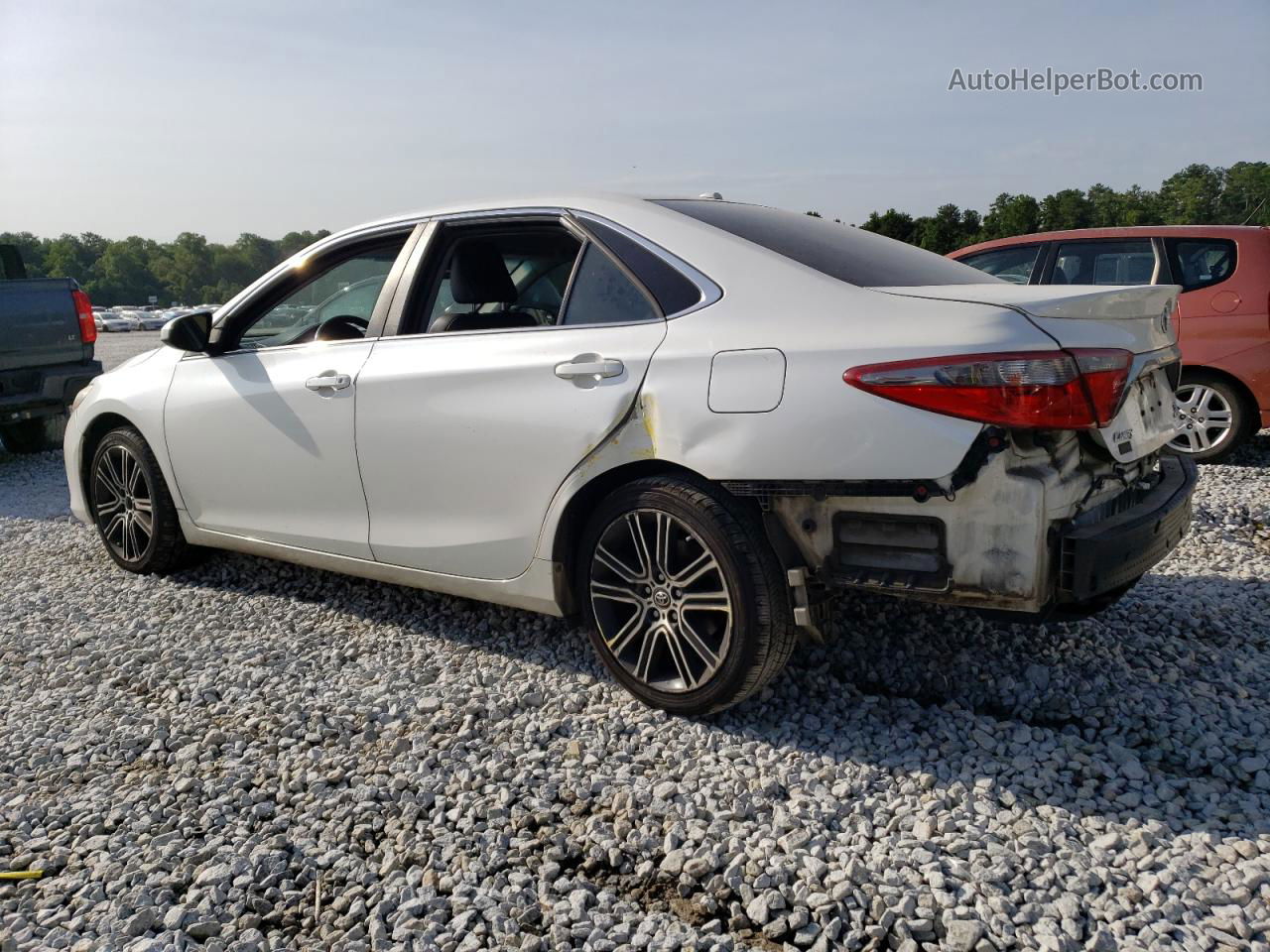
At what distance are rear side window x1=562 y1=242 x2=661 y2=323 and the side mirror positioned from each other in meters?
1.97

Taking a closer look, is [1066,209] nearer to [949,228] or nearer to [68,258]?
[949,228]

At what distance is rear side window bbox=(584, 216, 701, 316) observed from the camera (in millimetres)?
3117

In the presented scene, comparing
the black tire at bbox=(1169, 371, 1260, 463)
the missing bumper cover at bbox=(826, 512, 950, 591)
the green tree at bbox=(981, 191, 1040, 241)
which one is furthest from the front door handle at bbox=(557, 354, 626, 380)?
the green tree at bbox=(981, 191, 1040, 241)

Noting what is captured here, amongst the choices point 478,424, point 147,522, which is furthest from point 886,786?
point 147,522

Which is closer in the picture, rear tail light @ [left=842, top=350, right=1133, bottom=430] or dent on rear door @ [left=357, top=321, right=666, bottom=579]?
rear tail light @ [left=842, top=350, right=1133, bottom=430]

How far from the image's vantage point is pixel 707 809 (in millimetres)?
2736

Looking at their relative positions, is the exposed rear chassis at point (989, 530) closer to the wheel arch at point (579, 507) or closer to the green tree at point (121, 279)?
the wheel arch at point (579, 507)

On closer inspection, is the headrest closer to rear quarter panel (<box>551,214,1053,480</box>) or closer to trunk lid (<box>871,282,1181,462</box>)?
rear quarter panel (<box>551,214,1053,480</box>)

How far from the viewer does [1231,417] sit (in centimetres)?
711

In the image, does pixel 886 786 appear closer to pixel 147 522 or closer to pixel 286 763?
pixel 286 763

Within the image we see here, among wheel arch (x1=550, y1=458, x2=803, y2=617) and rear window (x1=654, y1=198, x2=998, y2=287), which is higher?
rear window (x1=654, y1=198, x2=998, y2=287)

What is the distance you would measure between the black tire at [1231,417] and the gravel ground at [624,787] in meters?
3.26

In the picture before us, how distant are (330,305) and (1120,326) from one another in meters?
3.07

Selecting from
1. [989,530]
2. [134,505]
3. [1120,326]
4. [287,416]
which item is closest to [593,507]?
[989,530]
